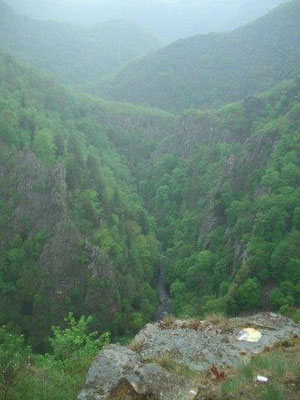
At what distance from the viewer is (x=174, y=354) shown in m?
24.3

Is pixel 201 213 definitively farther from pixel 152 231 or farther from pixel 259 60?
pixel 259 60

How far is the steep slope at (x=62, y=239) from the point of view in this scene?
74.1 m

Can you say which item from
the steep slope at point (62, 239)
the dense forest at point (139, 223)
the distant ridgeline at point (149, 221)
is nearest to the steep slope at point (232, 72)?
the dense forest at point (139, 223)

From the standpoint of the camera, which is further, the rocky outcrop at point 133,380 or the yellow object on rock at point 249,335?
the yellow object on rock at point 249,335

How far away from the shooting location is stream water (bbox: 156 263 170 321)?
77625 millimetres

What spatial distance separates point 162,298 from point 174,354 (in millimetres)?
60505

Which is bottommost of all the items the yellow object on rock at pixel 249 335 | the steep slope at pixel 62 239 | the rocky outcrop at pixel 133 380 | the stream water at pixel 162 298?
the stream water at pixel 162 298

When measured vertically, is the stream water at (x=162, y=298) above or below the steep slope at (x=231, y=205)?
below

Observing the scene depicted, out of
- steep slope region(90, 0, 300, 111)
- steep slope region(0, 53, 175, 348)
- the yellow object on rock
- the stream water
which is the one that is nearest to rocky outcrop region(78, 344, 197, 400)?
the yellow object on rock

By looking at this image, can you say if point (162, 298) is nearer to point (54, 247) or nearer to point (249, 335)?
point (54, 247)

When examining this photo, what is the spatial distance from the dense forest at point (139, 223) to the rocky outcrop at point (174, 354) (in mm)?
3722

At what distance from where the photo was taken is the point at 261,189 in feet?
275

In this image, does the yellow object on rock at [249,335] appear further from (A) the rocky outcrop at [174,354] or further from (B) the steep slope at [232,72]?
(B) the steep slope at [232,72]

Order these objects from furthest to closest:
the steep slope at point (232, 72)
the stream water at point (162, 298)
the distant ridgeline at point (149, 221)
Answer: the steep slope at point (232, 72) → the stream water at point (162, 298) → the distant ridgeline at point (149, 221)
